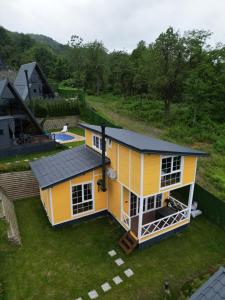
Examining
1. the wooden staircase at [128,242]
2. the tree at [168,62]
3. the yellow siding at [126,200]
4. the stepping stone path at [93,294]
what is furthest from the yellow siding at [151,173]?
the tree at [168,62]

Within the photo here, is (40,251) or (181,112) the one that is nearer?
(40,251)

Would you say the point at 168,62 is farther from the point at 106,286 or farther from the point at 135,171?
the point at 106,286

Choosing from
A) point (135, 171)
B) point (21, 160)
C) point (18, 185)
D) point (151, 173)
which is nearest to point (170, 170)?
point (151, 173)

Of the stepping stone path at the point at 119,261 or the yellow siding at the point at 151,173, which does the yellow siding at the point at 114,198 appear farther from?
the stepping stone path at the point at 119,261

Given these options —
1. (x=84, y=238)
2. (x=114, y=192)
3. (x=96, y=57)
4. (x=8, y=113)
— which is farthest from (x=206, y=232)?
(x=96, y=57)

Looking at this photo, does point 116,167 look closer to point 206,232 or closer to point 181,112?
point 206,232
